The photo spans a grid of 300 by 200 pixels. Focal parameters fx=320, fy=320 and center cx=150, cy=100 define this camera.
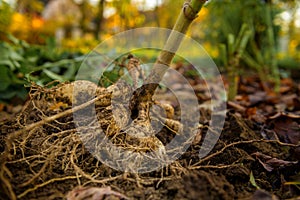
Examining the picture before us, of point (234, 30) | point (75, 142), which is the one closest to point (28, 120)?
point (75, 142)

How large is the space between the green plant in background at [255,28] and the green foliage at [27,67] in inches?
57.3

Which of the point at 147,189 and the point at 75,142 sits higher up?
the point at 75,142

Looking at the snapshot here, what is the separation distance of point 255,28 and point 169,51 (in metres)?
2.86

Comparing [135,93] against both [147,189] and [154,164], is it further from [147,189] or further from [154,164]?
[147,189]

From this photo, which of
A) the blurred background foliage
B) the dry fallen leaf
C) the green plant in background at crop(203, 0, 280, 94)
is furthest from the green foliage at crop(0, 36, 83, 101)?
the green plant in background at crop(203, 0, 280, 94)

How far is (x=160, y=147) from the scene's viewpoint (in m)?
1.09

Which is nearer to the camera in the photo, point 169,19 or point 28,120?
point 28,120

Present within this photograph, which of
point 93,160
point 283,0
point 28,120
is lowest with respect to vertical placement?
point 93,160

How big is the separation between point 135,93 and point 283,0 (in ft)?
12.4

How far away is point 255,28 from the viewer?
12.2 ft

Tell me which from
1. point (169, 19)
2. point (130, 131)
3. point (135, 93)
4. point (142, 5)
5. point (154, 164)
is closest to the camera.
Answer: point (154, 164)

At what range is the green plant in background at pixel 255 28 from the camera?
3236 millimetres

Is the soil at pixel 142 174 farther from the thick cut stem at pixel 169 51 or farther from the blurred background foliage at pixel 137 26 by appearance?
→ the blurred background foliage at pixel 137 26

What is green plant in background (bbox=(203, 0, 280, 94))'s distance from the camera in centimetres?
324
